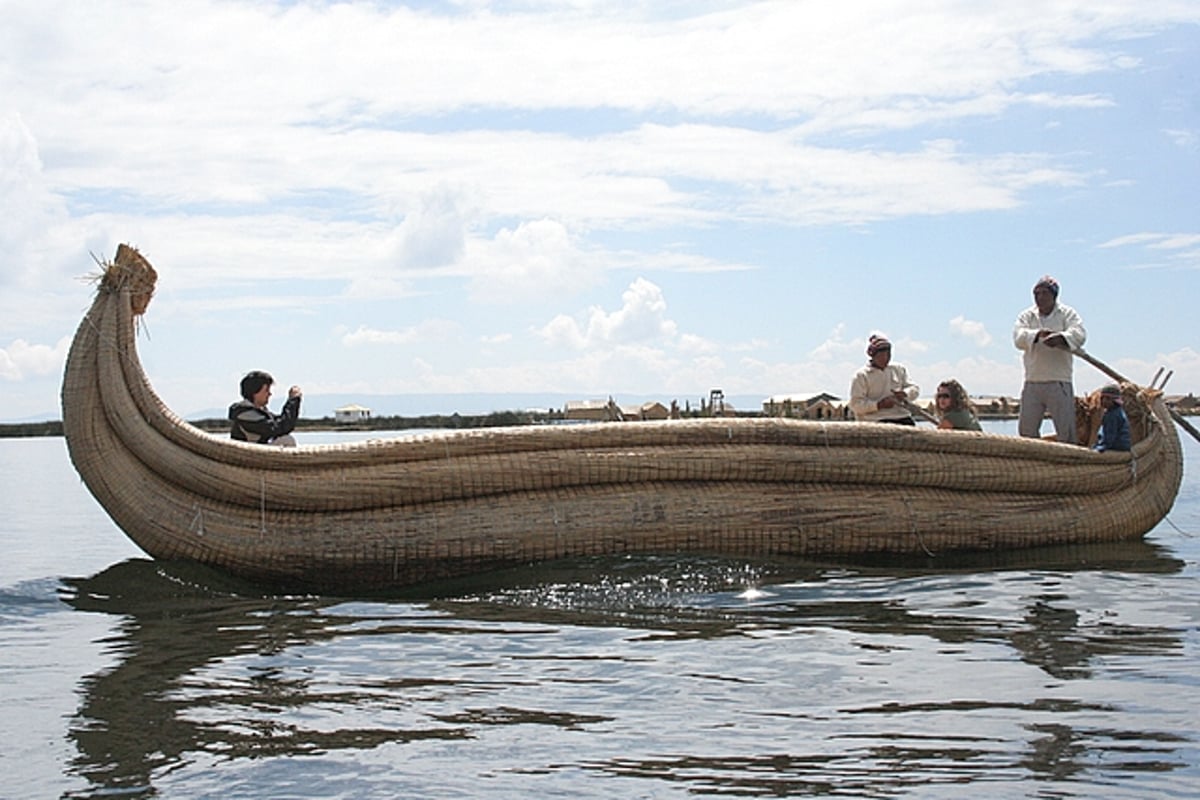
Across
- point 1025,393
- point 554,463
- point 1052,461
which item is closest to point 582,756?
point 554,463

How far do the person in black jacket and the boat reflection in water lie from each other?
1.20m

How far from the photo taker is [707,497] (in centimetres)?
860

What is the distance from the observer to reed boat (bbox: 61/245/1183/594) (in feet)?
26.6

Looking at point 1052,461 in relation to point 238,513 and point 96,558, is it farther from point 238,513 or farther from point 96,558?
point 96,558

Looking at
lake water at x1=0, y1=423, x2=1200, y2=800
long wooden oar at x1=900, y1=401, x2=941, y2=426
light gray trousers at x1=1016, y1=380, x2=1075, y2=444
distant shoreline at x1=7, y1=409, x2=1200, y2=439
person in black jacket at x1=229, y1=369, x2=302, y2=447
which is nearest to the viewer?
lake water at x1=0, y1=423, x2=1200, y2=800

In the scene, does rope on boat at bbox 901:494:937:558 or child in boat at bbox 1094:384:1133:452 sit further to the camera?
child in boat at bbox 1094:384:1133:452

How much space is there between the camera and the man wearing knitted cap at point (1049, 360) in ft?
35.9

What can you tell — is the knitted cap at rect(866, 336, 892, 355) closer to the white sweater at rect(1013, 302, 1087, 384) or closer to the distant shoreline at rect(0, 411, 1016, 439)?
the white sweater at rect(1013, 302, 1087, 384)

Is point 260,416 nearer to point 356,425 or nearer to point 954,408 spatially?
point 954,408

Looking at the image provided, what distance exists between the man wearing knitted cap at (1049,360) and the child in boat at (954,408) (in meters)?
0.71

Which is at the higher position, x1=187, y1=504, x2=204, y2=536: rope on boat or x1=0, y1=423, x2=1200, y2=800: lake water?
x1=187, y1=504, x2=204, y2=536: rope on boat

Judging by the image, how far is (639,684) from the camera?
562cm

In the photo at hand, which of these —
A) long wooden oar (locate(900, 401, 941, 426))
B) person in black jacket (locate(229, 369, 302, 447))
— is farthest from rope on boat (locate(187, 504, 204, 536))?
long wooden oar (locate(900, 401, 941, 426))

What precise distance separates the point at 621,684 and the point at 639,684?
8 centimetres
